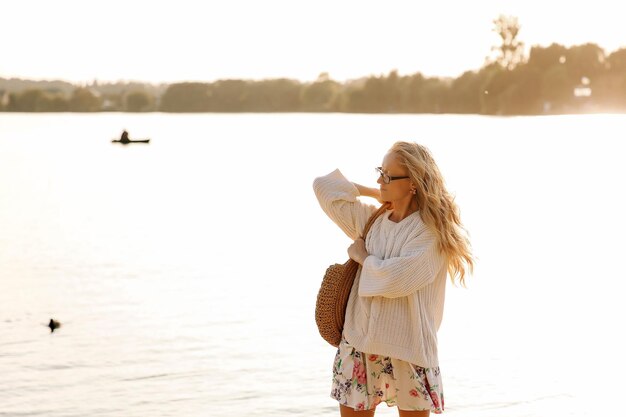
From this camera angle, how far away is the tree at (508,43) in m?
106

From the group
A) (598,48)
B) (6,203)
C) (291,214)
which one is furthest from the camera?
(598,48)

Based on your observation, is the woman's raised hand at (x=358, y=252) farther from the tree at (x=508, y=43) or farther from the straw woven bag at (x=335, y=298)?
the tree at (x=508, y=43)

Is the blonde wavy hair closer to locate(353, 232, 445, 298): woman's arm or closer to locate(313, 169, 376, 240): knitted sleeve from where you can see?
locate(353, 232, 445, 298): woman's arm

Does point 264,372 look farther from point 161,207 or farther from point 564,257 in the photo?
point 161,207

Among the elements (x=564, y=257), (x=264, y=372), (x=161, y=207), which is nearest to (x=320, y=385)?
(x=264, y=372)

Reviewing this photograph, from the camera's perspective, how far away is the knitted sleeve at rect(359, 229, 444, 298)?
3.72 m

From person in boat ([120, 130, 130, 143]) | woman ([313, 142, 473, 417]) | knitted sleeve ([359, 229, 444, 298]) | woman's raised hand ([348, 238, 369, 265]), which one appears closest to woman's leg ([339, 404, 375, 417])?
woman ([313, 142, 473, 417])

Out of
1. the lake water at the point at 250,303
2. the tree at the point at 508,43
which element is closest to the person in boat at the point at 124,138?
the lake water at the point at 250,303

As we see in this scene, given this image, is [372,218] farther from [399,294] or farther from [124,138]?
[124,138]

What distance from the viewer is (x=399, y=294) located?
12.4 feet

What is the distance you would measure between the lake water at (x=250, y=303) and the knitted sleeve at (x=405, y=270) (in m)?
4.54

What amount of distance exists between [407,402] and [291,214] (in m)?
23.9

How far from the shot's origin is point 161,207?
1235 inches

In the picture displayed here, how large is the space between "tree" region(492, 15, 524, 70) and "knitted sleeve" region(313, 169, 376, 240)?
10220 centimetres
